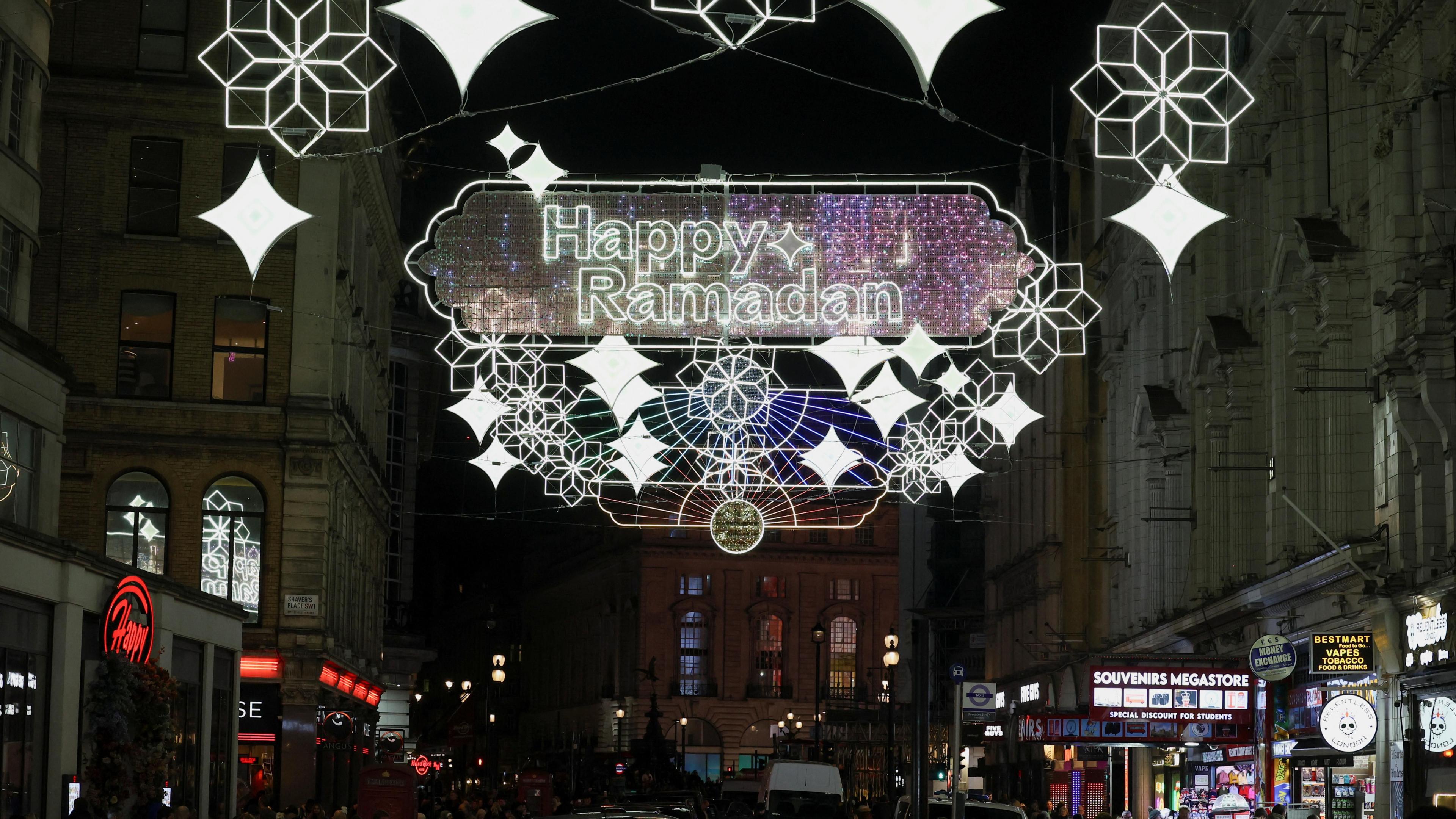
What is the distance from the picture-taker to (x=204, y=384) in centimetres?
4184

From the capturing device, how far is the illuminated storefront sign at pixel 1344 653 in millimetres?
27078

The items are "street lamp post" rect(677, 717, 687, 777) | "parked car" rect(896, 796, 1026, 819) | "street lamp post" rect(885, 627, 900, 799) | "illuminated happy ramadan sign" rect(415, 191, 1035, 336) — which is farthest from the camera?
"street lamp post" rect(677, 717, 687, 777)

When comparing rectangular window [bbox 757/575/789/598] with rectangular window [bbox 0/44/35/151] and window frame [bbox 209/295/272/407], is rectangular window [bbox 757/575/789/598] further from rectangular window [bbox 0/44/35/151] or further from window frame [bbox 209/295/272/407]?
rectangular window [bbox 0/44/35/151]

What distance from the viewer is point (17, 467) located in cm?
2595

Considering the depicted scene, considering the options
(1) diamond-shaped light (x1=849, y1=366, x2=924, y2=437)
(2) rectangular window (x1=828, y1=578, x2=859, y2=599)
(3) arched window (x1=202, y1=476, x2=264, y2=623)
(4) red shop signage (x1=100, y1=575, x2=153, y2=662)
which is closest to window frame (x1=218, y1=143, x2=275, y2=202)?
(3) arched window (x1=202, y1=476, x2=264, y2=623)

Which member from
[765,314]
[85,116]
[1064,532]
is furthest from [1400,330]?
[1064,532]

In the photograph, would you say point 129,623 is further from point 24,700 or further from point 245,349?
point 245,349

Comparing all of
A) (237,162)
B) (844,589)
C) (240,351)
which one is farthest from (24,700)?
(844,589)

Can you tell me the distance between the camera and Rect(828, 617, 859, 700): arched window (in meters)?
125

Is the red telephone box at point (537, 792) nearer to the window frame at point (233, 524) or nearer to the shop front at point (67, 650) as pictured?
the window frame at point (233, 524)

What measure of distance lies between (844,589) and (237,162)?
88.6 m

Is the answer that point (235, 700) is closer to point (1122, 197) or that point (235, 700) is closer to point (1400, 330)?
point (1400, 330)

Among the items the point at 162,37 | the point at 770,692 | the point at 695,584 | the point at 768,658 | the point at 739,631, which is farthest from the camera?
A: the point at 768,658

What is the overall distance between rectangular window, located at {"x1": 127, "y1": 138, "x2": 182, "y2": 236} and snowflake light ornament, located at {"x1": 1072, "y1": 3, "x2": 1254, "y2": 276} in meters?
19.8
